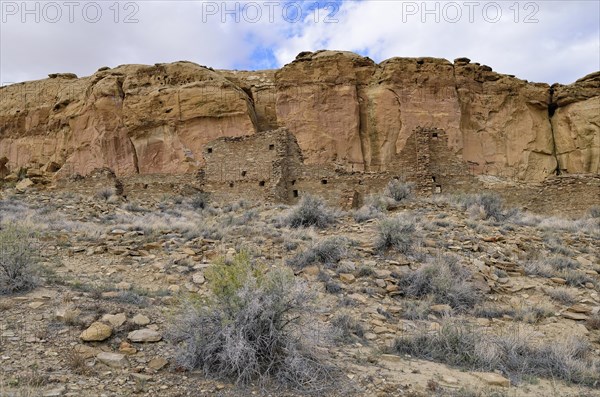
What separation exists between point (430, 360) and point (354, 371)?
104cm

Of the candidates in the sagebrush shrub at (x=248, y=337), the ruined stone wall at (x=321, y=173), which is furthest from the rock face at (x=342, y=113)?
the sagebrush shrub at (x=248, y=337)

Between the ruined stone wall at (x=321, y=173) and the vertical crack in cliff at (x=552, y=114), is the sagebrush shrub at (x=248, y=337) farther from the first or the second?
the vertical crack in cliff at (x=552, y=114)

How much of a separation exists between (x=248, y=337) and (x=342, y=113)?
22676 mm

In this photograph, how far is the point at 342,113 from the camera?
25.8 metres

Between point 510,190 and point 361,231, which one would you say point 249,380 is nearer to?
point 361,231

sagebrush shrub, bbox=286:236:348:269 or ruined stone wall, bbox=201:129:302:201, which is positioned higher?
ruined stone wall, bbox=201:129:302:201

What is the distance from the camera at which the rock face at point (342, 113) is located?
2575 centimetres

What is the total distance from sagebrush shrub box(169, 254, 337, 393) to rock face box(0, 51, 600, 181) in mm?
20920

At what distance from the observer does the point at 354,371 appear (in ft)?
14.4

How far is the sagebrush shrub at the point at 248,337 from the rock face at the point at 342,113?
68.6 feet

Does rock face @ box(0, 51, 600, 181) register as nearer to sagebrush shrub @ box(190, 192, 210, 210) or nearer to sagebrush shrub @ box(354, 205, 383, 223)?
sagebrush shrub @ box(190, 192, 210, 210)

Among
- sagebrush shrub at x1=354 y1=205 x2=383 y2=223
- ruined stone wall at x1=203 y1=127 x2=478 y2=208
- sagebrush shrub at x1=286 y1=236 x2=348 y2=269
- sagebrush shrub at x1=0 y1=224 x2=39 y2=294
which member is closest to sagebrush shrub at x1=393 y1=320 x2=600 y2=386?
sagebrush shrub at x1=286 y1=236 x2=348 y2=269

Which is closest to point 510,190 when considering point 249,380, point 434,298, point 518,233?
point 518,233

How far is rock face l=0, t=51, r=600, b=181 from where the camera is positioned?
25.8 metres
